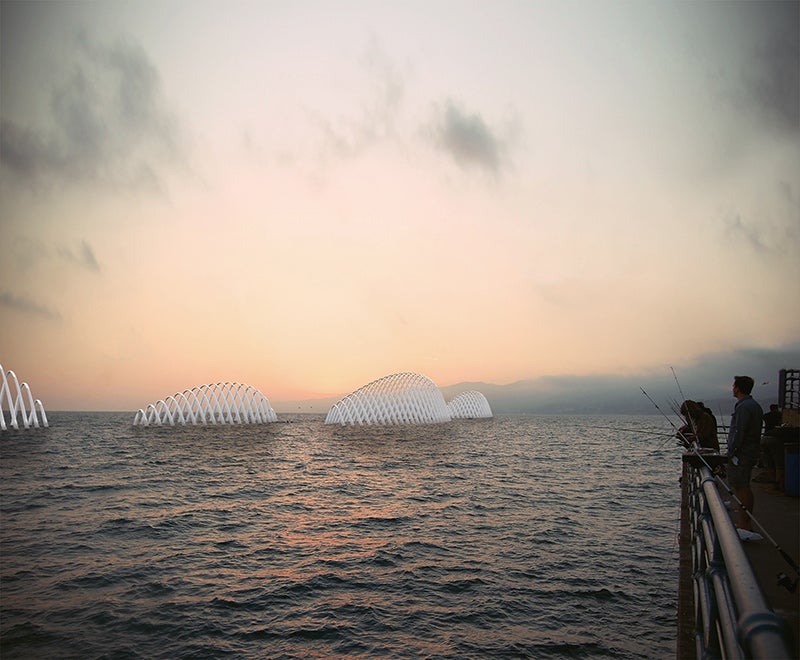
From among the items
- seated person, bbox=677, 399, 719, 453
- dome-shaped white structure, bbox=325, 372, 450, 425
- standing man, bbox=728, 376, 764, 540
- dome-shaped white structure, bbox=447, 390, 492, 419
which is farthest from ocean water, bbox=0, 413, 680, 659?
dome-shaped white structure, bbox=447, 390, 492, 419

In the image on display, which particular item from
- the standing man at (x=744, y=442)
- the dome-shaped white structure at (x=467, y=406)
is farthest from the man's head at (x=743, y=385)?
the dome-shaped white structure at (x=467, y=406)

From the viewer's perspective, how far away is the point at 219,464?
37.2m

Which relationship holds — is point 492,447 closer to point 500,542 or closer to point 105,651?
point 500,542

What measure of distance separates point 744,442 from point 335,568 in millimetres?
10417

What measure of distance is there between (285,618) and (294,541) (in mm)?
5899

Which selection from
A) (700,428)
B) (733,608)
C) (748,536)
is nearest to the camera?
(733,608)

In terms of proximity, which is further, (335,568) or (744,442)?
(335,568)

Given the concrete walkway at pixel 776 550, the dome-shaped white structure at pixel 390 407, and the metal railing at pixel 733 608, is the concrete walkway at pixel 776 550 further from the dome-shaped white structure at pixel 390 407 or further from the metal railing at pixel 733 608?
the dome-shaped white structure at pixel 390 407

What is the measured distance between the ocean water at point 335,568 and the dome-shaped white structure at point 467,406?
4968 inches

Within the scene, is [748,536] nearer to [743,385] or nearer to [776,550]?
[776,550]

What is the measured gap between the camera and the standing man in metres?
7.73

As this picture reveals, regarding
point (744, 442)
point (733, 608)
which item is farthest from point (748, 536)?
point (733, 608)

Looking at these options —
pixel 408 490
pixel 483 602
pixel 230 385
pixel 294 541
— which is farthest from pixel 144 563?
pixel 230 385

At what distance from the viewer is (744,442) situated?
8039 mm
